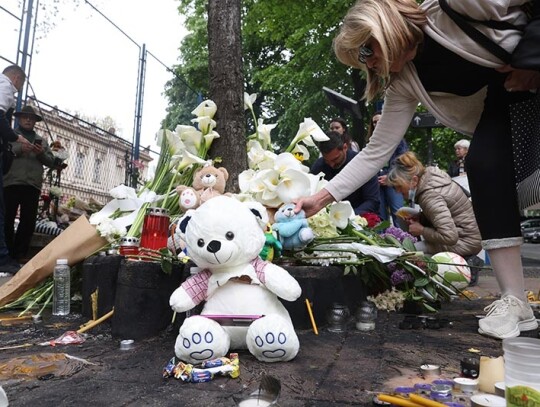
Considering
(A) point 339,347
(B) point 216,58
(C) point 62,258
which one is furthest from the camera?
(B) point 216,58

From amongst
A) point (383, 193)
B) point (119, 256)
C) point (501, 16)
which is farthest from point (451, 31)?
point (383, 193)

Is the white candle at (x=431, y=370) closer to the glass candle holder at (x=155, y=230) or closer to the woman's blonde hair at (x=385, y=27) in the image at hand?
the woman's blonde hair at (x=385, y=27)

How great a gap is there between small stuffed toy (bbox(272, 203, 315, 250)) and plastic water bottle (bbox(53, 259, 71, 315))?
1.28 m

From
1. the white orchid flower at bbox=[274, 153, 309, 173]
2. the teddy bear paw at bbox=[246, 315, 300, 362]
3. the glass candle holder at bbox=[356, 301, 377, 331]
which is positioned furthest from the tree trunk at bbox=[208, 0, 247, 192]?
the teddy bear paw at bbox=[246, 315, 300, 362]

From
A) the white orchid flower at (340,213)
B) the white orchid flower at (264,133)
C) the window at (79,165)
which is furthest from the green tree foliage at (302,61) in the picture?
the white orchid flower at (340,213)

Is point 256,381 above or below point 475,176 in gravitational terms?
below

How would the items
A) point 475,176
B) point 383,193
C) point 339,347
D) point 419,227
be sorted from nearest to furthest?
point 339,347 < point 475,176 < point 419,227 < point 383,193

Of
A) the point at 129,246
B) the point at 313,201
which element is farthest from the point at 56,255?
the point at 313,201

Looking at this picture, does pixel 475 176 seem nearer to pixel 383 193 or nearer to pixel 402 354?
pixel 402 354

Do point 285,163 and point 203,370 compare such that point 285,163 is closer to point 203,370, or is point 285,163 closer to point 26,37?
point 203,370

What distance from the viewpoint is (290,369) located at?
5.02 feet

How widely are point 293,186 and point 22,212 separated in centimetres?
402

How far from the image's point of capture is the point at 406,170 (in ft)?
12.8

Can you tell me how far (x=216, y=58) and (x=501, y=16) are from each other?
1.81 m
